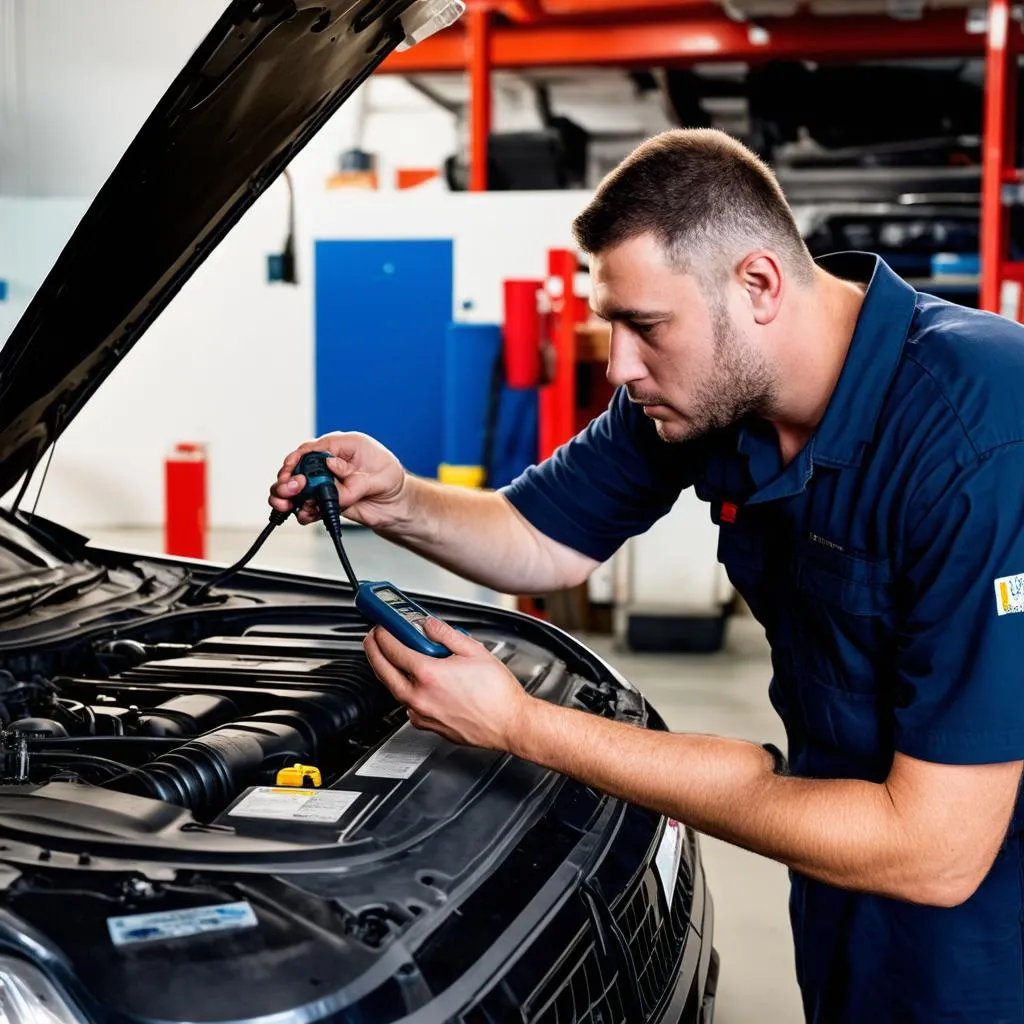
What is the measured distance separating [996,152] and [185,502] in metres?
4.05

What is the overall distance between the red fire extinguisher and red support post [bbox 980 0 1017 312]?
3.52 meters

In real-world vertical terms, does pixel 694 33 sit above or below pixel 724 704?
above

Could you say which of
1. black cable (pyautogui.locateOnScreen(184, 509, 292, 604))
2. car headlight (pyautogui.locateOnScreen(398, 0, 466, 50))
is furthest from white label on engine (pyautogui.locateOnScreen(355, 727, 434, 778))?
car headlight (pyautogui.locateOnScreen(398, 0, 466, 50))

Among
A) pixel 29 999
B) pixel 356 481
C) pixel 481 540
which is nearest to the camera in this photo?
pixel 29 999

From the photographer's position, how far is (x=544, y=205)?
712 centimetres

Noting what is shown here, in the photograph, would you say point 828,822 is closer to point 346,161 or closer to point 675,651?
point 675,651

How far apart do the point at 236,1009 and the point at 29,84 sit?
3.66ft

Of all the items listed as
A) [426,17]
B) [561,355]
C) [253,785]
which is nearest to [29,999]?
[253,785]

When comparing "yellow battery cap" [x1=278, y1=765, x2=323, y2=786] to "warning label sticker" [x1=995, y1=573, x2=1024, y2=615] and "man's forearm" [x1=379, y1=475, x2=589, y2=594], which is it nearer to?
"man's forearm" [x1=379, y1=475, x2=589, y2=594]

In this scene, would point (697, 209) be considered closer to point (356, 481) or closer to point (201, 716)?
point (356, 481)

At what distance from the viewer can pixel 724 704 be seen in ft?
14.2

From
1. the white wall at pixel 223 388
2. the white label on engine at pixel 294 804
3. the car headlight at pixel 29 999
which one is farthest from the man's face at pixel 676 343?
the white wall at pixel 223 388

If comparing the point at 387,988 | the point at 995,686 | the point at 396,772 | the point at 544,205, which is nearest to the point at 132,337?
the point at 396,772

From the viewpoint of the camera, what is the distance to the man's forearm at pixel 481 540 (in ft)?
6.45
